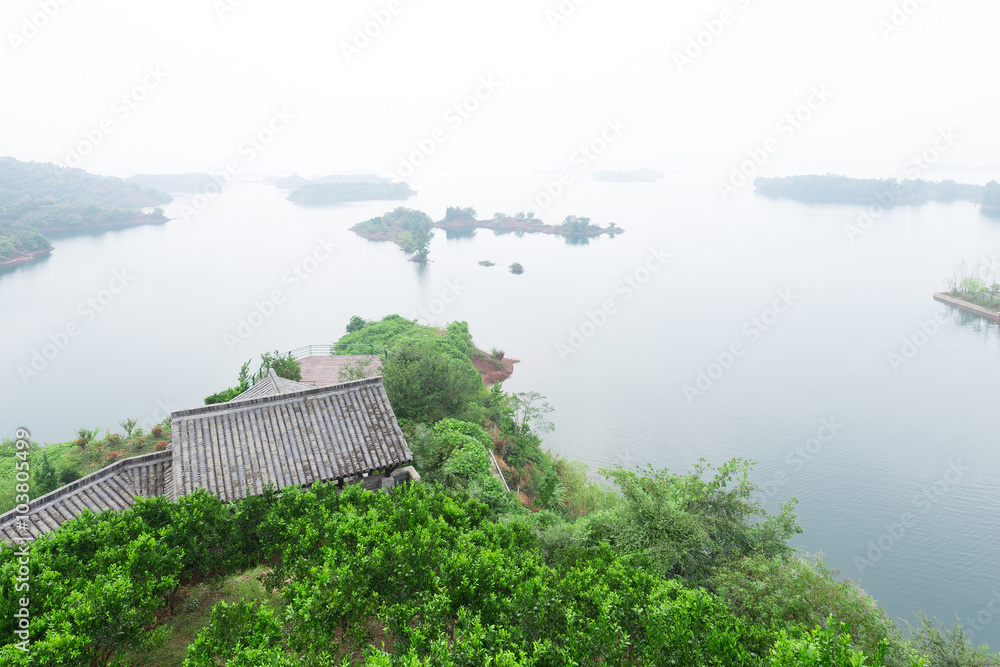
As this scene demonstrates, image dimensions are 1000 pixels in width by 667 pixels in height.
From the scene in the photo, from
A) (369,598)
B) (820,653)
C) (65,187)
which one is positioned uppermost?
(820,653)

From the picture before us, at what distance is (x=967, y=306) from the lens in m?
47.8

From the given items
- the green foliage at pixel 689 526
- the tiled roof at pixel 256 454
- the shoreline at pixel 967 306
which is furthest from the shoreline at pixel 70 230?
the shoreline at pixel 967 306

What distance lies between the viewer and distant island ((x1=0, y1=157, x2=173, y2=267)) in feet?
214

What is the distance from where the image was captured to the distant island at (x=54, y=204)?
6538cm

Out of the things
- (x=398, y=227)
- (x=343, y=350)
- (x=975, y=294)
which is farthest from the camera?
(x=398, y=227)

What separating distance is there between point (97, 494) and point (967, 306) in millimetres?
62075

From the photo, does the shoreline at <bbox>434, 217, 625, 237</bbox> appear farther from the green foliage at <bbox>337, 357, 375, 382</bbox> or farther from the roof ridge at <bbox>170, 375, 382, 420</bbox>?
the roof ridge at <bbox>170, 375, 382, 420</bbox>

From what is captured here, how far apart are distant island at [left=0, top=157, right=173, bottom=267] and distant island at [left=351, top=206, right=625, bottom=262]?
1563 inches

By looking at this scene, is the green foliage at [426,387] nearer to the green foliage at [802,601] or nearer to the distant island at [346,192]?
the green foliage at [802,601]

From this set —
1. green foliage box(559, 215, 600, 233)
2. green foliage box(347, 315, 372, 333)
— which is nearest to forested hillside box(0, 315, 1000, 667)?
green foliage box(347, 315, 372, 333)

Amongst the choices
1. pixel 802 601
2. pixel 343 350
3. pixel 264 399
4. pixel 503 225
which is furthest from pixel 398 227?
pixel 802 601

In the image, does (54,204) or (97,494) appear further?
(54,204)

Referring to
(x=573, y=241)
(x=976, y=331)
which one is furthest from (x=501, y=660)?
(x=573, y=241)

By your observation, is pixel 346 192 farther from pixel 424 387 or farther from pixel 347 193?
pixel 424 387
